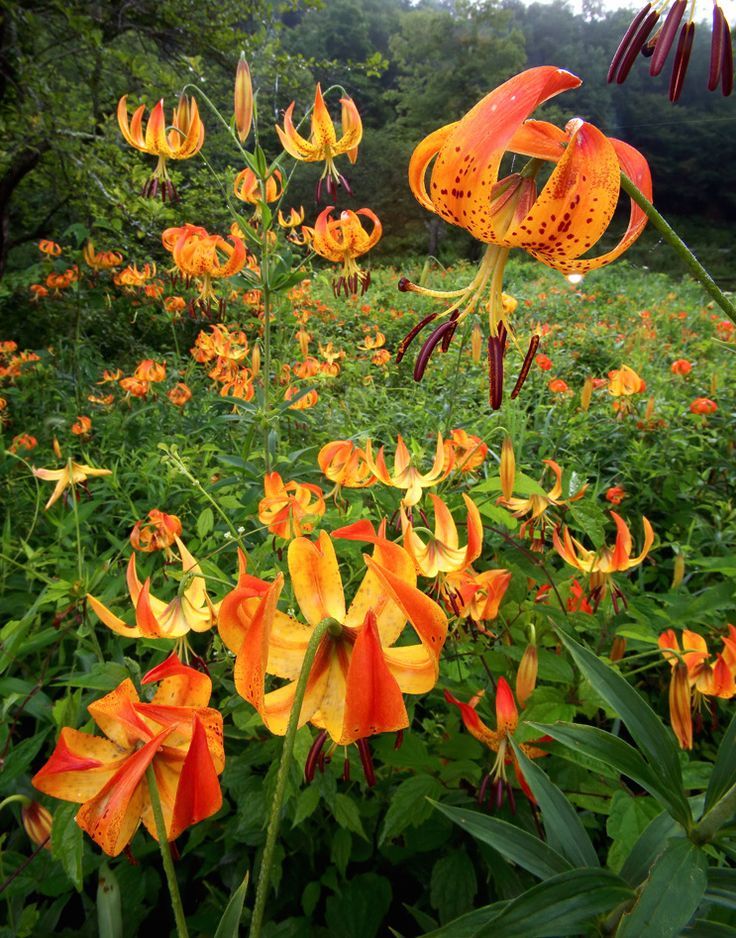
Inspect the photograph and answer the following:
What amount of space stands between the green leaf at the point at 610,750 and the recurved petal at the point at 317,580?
16 cm

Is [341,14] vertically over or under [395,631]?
over

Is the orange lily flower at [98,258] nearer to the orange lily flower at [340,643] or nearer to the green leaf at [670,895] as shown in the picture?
the orange lily flower at [340,643]

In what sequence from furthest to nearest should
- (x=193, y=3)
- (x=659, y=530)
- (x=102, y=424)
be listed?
(x=193, y=3) < (x=102, y=424) < (x=659, y=530)

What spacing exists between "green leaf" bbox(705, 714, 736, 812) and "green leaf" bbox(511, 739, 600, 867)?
100 mm

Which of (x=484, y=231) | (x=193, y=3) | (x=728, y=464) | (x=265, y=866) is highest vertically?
(x=193, y=3)

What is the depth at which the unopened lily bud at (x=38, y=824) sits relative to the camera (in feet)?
1.70

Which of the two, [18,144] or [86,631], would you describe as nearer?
[86,631]

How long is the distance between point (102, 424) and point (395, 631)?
1866 millimetres

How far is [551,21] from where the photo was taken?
14359 mm

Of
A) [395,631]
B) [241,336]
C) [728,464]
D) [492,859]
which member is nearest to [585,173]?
[395,631]

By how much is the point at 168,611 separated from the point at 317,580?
0.23 m

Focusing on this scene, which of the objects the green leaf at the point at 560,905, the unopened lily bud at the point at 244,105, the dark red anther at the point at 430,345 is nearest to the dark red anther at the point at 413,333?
the dark red anther at the point at 430,345

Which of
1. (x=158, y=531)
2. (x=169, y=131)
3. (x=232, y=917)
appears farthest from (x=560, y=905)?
(x=169, y=131)

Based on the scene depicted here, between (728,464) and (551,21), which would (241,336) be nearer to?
(728,464)
